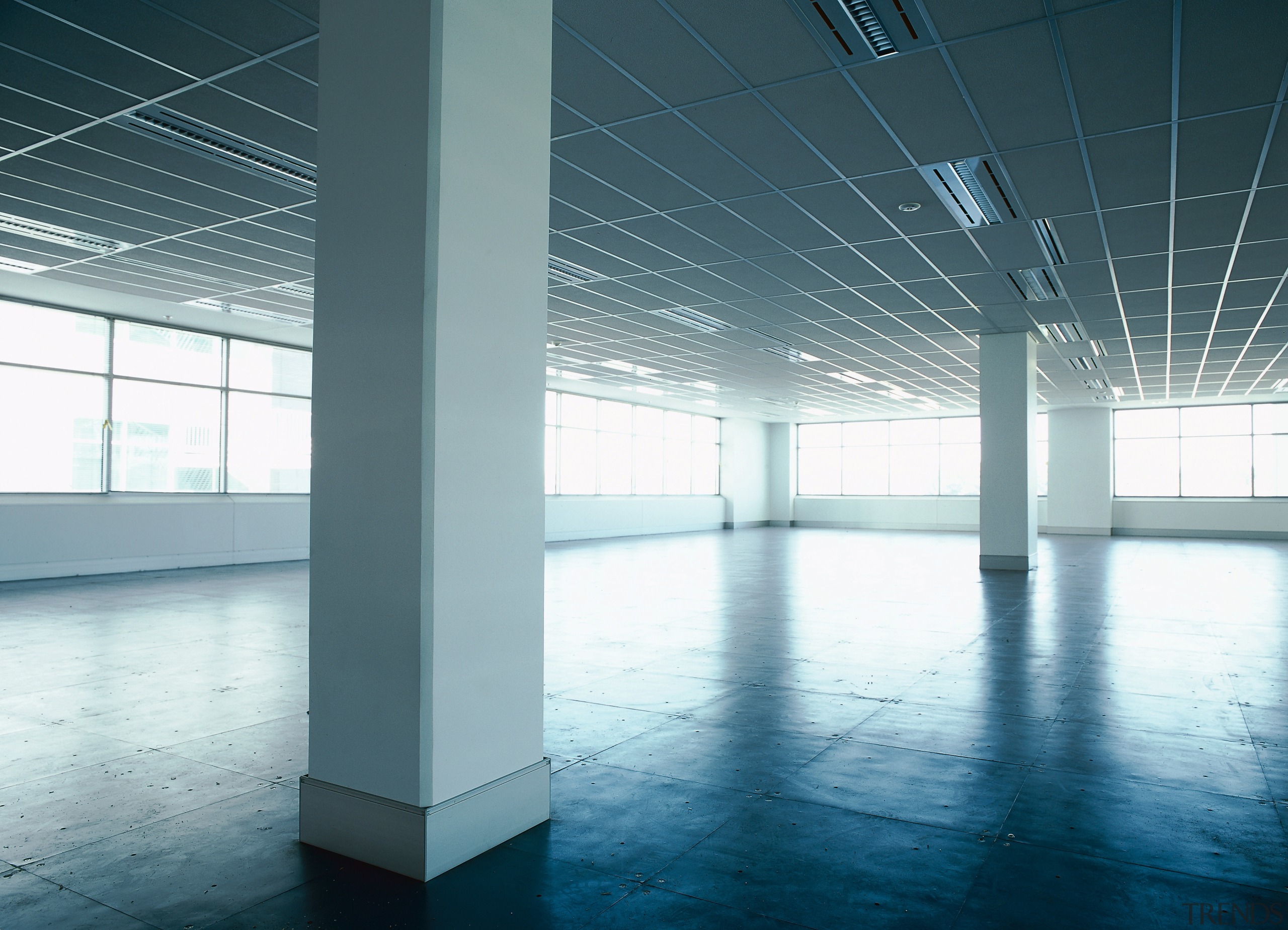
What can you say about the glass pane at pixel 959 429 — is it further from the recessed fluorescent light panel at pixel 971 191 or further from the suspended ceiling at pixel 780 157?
the recessed fluorescent light panel at pixel 971 191

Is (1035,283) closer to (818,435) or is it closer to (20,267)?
(20,267)

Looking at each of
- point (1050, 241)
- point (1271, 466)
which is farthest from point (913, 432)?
point (1050, 241)

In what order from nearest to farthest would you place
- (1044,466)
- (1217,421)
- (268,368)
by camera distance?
1. (268,368)
2. (1217,421)
3. (1044,466)

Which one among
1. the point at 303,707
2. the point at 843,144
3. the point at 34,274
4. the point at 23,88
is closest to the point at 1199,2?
the point at 843,144

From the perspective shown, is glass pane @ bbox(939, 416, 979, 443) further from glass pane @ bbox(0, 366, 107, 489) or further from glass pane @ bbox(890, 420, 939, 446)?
glass pane @ bbox(0, 366, 107, 489)

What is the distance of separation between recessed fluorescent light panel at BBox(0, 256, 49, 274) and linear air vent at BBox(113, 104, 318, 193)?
21.1 feet

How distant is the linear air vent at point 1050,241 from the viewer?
382 inches

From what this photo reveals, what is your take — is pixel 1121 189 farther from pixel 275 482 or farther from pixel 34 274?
pixel 275 482

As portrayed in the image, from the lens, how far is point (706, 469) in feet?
115

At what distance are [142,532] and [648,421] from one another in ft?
60.5

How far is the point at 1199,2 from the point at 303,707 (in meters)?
7.98

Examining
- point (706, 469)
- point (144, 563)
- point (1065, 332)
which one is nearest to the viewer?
point (1065, 332)

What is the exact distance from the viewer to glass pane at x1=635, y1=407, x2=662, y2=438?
30891mm

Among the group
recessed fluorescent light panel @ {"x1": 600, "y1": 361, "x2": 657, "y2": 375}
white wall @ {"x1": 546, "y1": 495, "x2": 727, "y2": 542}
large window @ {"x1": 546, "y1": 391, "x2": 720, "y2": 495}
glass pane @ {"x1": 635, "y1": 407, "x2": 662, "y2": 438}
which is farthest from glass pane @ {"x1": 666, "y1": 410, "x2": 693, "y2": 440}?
recessed fluorescent light panel @ {"x1": 600, "y1": 361, "x2": 657, "y2": 375}
